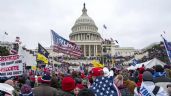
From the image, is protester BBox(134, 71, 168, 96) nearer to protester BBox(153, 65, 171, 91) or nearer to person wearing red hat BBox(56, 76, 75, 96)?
person wearing red hat BBox(56, 76, 75, 96)

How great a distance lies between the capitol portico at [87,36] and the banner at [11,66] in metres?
120

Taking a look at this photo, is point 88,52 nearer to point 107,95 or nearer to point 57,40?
point 57,40

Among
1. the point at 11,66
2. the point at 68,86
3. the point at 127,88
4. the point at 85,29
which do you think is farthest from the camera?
the point at 85,29

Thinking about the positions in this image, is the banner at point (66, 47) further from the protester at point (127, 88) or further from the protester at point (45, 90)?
the protester at point (45, 90)

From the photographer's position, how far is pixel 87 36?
465 feet

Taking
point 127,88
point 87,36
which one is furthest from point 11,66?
point 87,36

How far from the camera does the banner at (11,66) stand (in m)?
10.1

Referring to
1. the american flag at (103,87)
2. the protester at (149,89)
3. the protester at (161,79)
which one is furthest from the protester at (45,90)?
the protester at (161,79)

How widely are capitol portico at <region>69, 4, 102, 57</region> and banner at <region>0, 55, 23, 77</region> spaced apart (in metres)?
120

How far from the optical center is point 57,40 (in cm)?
2636

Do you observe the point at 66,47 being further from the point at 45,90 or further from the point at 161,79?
the point at 45,90

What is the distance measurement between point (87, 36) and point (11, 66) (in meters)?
132

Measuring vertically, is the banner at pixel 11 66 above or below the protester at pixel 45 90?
above

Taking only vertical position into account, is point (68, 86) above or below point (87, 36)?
below
